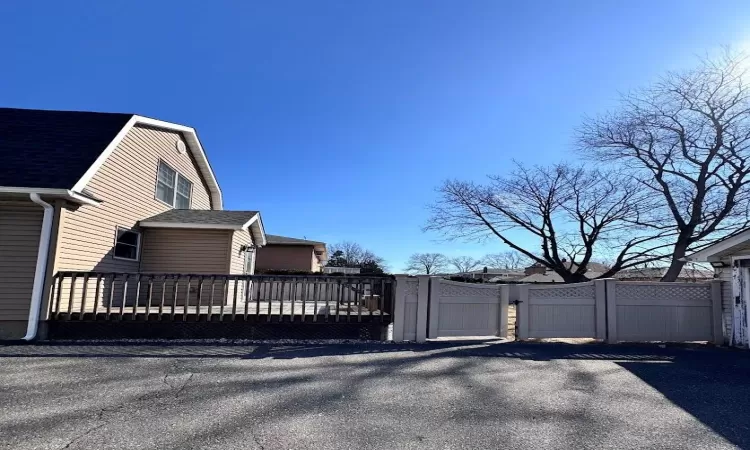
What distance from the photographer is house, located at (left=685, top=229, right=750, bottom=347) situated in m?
7.85

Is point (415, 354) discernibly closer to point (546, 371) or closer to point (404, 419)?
point (546, 371)

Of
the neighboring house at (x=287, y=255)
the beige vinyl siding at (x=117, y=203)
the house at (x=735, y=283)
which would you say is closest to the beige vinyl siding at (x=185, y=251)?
the beige vinyl siding at (x=117, y=203)

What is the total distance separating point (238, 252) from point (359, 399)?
8.61 m

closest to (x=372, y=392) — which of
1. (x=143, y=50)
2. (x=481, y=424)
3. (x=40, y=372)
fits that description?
(x=481, y=424)

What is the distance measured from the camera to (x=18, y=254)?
281 inches

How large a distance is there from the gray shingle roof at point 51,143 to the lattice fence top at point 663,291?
10209 millimetres

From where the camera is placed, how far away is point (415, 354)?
21.1ft

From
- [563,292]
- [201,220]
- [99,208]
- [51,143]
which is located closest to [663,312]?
[563,292]

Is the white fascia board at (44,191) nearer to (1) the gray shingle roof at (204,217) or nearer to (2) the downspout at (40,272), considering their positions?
(2) the downspout at (40,272)

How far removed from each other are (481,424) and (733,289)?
7575 mm

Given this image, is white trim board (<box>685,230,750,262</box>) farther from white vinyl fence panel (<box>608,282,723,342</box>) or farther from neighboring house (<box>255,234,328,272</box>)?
neighboring house (<box>255,234,328,272</box>)

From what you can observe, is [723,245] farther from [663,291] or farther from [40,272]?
[40,272]

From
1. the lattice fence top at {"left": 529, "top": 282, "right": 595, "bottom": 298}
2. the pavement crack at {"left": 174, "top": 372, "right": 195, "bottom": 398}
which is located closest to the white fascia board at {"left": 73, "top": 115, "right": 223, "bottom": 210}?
the pavement crack at {"left": 174, "top": 372, "right": 195, "bottom": 398}

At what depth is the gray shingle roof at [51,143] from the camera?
7.20 m
